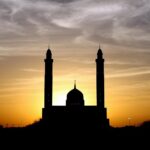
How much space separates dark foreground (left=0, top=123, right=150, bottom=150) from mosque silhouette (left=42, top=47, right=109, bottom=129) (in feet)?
5.45

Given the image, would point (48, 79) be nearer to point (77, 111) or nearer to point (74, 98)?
point (74, 98)

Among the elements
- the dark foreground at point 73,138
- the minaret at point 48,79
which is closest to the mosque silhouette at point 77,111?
the minaret at point 48,79

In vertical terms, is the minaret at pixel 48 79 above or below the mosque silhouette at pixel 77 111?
above

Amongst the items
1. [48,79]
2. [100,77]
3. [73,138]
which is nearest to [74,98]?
[100,77]

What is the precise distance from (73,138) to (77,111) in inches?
260

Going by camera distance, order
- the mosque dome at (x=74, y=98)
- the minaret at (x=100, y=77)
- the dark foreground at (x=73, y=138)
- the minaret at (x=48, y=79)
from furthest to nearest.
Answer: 1. the mosque dome at (x=74, y=98)
2. the minaret at (x=100, y=77)
3. the minaret at (x=48, y=79)
4. the dark foreground at (x=73, y=138)

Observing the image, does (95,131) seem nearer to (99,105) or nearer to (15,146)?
(99,105)

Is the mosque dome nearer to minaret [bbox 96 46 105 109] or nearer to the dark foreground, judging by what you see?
→ minaret [bbox 96 46 105 109]

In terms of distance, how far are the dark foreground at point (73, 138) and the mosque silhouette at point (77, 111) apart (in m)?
1.66

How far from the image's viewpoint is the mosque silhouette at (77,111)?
212 ft

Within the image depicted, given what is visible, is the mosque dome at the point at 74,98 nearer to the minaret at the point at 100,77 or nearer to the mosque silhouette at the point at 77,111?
the mosque silhouette at the point at 77,111

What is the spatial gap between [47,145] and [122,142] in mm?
10151

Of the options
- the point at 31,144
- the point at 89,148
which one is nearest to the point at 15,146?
the point at 31,144

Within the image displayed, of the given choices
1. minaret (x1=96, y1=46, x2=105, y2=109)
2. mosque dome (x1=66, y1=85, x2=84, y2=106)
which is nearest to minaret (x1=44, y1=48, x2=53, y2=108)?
mosque dome (x1=66, y1=85, x2=84, y2=106)
